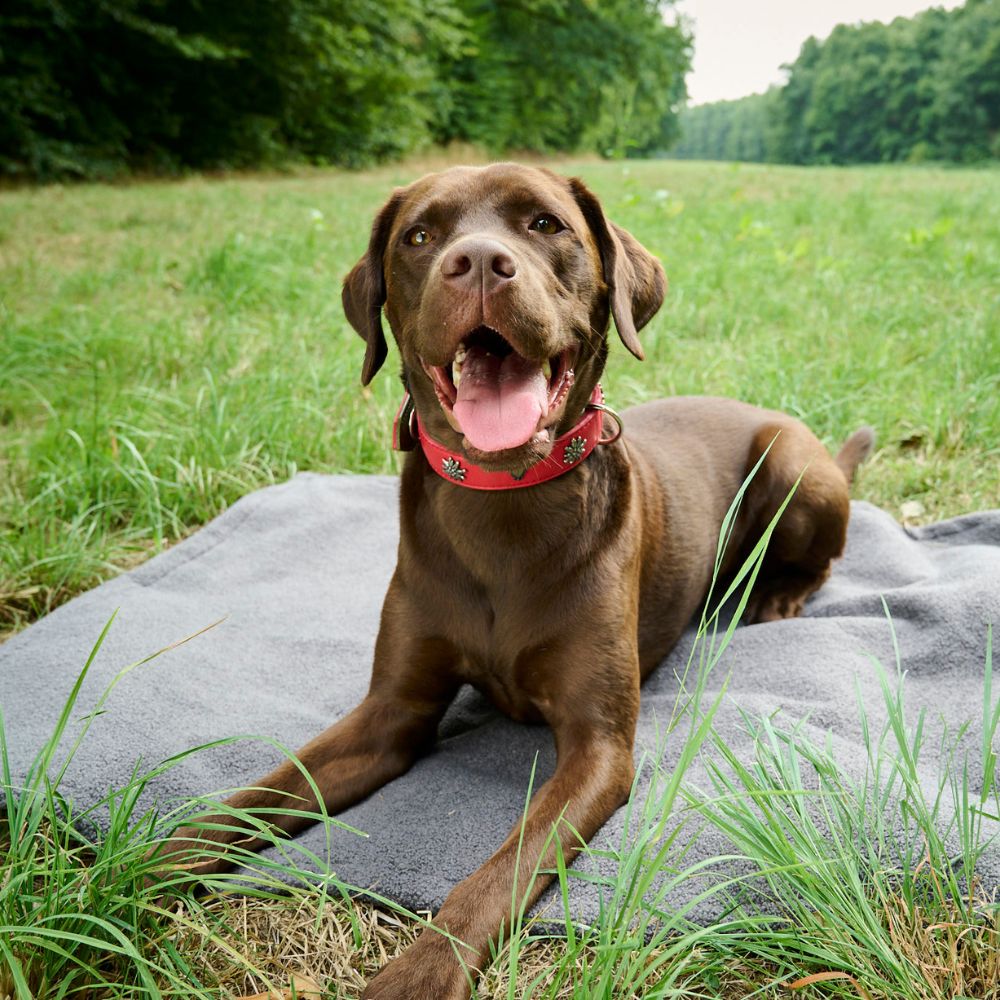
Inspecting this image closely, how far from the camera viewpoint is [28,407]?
451cm

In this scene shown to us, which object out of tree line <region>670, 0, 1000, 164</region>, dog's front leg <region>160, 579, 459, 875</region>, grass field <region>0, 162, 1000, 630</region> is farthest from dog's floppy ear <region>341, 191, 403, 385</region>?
tree line <region>670, 0, 1000, 164</region>

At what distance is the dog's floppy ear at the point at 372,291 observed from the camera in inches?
98.5

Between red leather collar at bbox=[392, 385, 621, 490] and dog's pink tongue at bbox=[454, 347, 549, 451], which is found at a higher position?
dog's pink tongue at bbox=[454, 347, 549, 451]

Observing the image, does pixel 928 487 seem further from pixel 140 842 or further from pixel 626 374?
pixel 140 842

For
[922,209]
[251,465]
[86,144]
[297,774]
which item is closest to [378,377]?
[251,465]

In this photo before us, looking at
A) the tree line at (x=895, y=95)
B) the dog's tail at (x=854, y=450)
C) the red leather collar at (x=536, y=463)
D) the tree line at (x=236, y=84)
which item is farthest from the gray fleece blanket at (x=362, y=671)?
the tree line at (x=895, y=95)

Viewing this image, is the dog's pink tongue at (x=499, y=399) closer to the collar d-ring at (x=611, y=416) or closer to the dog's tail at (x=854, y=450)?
the collar d-ring at (x=611, y=416)

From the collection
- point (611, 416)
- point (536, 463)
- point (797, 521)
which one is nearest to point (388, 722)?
point (536, 463)

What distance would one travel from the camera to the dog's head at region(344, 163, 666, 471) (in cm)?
198

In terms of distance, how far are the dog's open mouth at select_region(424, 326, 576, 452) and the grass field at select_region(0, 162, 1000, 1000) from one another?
785 millimetres

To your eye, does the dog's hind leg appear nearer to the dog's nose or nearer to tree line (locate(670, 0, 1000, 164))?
the dog's nose

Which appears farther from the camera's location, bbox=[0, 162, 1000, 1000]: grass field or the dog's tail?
the dog's tail

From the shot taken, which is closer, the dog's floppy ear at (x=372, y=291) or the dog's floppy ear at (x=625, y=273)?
the dog's floppy ear at (x=625, y=273)

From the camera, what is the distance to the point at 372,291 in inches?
99.0
